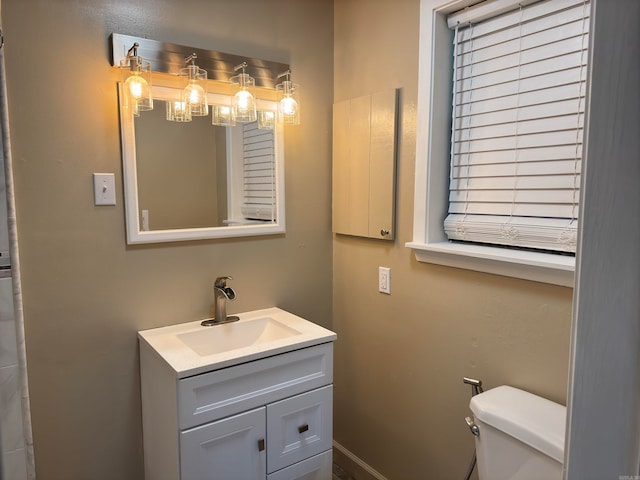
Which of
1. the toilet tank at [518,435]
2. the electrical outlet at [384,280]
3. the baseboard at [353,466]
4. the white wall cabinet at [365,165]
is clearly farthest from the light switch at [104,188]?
the baseboard at [353,466]

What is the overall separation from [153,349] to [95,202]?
545 millimetres

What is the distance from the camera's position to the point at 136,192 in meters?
1.61

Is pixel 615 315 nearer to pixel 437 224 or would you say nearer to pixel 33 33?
pixel 437 224

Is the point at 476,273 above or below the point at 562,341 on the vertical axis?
above

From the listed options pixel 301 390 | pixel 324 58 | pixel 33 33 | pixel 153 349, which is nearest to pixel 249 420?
pixel 301 390

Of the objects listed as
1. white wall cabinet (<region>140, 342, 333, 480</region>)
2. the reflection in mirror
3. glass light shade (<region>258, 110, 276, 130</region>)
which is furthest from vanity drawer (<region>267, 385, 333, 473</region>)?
glass light shade (<region>258, 110, 276, 130</region>)

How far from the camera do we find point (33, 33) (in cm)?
141

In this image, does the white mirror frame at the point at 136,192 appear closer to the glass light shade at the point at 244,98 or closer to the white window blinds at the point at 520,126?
the glass light shade at the point at 244,98

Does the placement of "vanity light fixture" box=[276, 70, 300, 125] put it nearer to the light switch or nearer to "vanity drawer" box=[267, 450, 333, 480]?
the light switch

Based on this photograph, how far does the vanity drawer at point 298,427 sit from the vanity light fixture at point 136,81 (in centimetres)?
114

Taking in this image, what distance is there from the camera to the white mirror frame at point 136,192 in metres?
1.58

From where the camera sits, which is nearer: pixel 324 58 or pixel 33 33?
pixel 33 33

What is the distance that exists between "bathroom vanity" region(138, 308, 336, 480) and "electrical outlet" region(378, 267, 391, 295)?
37cm

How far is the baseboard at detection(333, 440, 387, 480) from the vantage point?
204 cm
